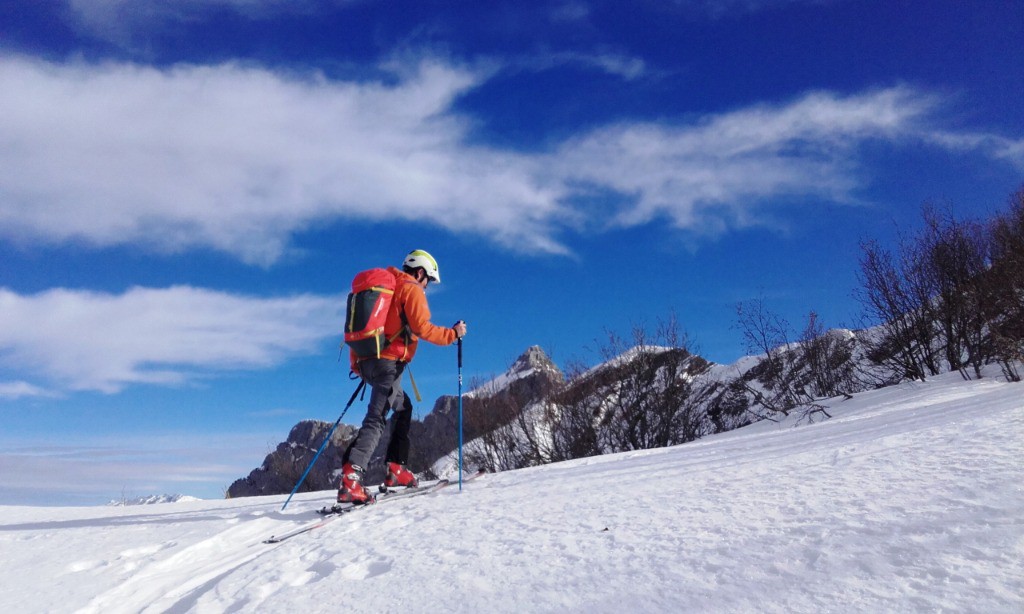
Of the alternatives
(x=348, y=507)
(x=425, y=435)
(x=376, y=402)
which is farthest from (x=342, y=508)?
(x=425, y=435)

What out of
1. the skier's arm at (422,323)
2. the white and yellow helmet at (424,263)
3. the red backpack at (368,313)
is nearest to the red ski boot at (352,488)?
the red backpack at (368,313)

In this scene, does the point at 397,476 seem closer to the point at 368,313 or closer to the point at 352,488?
the point at 352,488

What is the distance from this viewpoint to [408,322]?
5535 millimetres

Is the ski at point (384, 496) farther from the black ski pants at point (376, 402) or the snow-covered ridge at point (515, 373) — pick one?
the snow-covered ridge at point (515, 373)

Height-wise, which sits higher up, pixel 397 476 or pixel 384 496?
pixel 397 476

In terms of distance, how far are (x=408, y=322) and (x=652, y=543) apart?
3.29m

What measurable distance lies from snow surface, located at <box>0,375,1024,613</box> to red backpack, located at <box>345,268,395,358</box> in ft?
4.31

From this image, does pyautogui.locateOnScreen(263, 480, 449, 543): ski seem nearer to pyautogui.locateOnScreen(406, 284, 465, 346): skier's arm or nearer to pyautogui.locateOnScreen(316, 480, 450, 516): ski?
pyautogui.locateOnScreen(316, 480, 450, 516): ski

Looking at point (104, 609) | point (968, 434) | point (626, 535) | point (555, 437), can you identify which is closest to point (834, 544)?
point (626, 535)

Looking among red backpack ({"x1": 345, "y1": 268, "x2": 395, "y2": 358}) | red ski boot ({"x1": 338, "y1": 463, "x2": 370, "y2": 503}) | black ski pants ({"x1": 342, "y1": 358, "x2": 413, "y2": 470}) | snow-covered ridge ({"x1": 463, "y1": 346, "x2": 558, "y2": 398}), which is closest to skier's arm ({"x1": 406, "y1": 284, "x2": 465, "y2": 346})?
red backpack ({"x1": 345, "y1": 268, "x2": 395, "y2": 358})

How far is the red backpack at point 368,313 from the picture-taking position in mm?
5398

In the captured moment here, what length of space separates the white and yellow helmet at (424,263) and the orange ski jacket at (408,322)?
9.7 inches

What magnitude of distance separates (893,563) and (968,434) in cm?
195

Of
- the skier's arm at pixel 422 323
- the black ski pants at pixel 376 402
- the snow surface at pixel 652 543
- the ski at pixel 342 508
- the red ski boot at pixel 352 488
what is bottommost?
the snow surface at pixel 652 543
